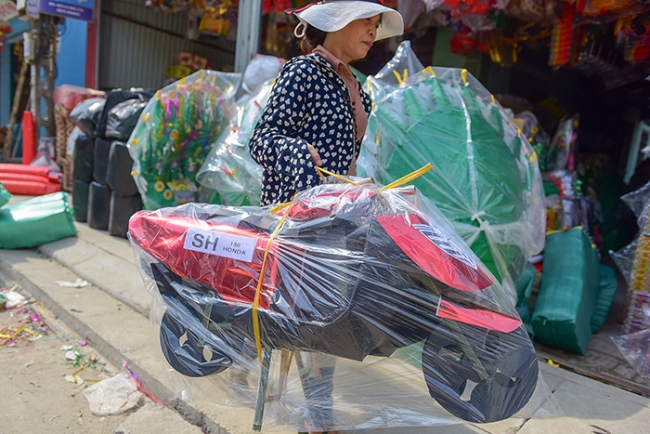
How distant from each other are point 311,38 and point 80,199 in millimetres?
3646

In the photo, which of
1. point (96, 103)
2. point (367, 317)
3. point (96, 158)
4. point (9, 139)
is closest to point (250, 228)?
point (367, 317)

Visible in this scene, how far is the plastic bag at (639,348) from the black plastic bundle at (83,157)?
4329mm

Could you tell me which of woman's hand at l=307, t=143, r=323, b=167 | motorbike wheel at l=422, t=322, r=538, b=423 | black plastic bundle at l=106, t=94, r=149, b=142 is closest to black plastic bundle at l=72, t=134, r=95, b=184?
black plastic bundle at l=106, t=94, r=149, b=142

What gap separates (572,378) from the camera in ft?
7.73

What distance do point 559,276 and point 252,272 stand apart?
7.69 feet

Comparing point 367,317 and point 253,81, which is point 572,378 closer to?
point 367,317

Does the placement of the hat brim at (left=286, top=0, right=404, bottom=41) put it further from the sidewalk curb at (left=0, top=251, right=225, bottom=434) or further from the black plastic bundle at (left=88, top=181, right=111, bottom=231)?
the black plastic bundle at (left=88, top=181, right=111, bottom=231)

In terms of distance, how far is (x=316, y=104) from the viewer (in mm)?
1655

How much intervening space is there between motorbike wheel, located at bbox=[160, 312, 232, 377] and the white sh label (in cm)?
28

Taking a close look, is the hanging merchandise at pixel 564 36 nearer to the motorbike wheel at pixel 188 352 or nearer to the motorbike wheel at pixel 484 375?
the motorbike wheel at pixel 484 375

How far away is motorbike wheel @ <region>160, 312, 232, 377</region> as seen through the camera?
148 centimetres

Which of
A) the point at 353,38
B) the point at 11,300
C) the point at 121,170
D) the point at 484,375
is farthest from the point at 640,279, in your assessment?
the point at 11,300

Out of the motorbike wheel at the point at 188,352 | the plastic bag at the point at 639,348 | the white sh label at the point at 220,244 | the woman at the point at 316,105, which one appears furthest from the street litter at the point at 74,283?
the plastic bag at the point at 639,348

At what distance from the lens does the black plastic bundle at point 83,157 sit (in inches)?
171
